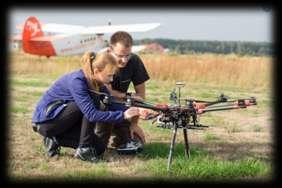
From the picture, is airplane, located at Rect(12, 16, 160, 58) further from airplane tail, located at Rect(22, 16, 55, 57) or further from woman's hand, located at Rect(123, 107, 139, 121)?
woman's hand, located at Rect(123, 107, 139, 121)

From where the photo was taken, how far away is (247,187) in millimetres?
4277

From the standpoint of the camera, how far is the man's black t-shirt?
17.9 feet

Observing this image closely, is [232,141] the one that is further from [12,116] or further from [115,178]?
[12,116]

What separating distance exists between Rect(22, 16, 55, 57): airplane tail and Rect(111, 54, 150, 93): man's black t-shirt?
2920cm

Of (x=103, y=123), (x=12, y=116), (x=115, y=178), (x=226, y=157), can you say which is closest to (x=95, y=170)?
(x=115, y=178)

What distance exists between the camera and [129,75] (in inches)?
219

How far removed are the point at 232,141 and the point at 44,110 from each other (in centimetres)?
238

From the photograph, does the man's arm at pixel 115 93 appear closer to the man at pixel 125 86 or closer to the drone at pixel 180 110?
the man at pixel 125 86

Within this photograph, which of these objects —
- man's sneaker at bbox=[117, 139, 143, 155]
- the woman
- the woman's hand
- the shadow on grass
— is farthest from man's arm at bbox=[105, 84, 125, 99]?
the shadow on grass

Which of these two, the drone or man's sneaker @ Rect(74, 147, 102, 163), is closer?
the drone

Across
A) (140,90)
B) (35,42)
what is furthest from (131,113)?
(35,42)

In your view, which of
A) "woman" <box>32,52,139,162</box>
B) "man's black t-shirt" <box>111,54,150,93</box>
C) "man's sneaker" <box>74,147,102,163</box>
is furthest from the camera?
"man's black t-shirt" <box>111,54,150,93</box>

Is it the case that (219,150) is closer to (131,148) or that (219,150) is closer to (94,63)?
(131,148)

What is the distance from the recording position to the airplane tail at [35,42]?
113 ft
